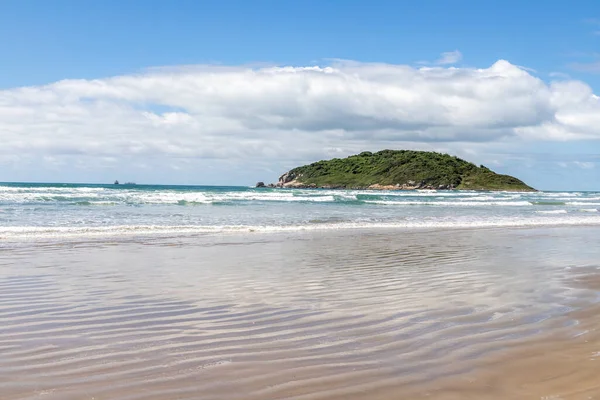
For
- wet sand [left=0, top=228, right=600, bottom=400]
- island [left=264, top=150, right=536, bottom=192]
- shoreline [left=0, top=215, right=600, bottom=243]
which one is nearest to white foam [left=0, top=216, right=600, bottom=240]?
shoreline [left=0, top=215, right=600, bottom=243]

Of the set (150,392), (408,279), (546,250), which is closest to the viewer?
(150,392)

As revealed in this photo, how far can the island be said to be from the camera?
11938 centimetres

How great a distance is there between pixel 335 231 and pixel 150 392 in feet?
53.4

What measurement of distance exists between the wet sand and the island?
11008 cm

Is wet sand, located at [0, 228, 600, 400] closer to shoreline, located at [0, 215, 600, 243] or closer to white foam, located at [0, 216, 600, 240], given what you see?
shoreline, located at [0, 215, 600, 243]

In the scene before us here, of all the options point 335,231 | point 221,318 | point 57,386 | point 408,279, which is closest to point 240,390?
point 57,386

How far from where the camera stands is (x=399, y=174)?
416ft

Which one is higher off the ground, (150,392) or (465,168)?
(465,168)

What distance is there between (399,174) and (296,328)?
123618mm

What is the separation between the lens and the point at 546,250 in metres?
13.9

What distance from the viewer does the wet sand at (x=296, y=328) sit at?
3928mm

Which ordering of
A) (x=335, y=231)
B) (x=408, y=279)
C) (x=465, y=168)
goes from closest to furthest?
(x=408, y=279) → (x=335, y=231) → (x=465, y=168)

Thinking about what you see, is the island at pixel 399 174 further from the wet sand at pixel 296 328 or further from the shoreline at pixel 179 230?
the wet sand at pixel 296 328

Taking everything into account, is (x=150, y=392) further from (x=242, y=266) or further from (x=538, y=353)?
(x=242, y=266)
